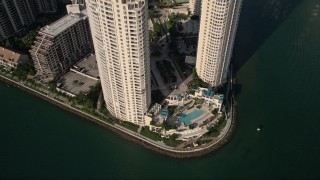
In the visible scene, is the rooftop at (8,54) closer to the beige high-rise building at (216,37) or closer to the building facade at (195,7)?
the beige high-rise building at (216,37)

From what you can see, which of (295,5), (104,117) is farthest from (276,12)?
(104,117)

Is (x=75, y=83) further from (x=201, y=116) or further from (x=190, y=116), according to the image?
(x=201, y=116)

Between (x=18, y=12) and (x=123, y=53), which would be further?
(x=18, y=12)

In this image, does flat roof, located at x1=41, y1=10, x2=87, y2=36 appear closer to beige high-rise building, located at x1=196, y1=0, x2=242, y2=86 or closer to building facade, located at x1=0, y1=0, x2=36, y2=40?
building facade, located at x1=0, y1=0, x2=36, y2=40

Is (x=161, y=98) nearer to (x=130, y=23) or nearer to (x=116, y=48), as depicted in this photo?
Answer: (x=116, y=48)

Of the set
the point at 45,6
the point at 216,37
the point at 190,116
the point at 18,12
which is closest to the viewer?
the point at 216,37

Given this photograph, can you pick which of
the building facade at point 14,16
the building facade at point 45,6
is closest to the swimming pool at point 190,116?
the building facade at point 14,16

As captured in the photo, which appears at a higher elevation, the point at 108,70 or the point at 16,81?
the point at 108,70

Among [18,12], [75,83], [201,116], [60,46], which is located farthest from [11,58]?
[201,116]
